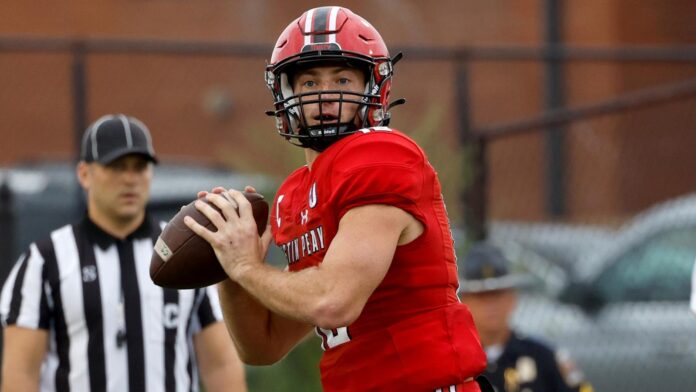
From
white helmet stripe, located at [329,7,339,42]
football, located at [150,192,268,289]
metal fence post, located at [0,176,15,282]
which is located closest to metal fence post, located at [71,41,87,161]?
metal fence post, located at [0,176,15,282]

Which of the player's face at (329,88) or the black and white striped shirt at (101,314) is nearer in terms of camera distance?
the player's face at (329,88)

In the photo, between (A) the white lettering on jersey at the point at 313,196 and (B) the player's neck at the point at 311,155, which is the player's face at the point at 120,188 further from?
(A) the white lettering on jersey at the point at 313,196

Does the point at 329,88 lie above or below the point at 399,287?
above

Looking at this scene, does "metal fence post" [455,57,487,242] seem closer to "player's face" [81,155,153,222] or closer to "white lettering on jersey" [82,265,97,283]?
"player's face" [81,155,153,222]

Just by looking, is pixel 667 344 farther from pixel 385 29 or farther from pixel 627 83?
pixel 385 29

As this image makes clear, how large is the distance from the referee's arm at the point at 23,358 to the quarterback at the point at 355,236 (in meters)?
1.79

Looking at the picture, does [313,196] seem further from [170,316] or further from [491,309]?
[491,309]

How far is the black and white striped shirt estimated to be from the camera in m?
5.50

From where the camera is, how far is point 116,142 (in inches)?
232

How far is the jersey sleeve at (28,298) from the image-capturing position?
17.9ft

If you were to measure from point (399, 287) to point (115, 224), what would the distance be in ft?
7.45

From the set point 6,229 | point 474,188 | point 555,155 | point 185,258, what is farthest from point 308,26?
point 555,155

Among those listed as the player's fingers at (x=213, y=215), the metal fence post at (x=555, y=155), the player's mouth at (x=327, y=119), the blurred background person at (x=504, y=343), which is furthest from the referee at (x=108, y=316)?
the metal fence post at (x=555, y=155)

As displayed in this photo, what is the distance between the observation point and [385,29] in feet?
53.5
